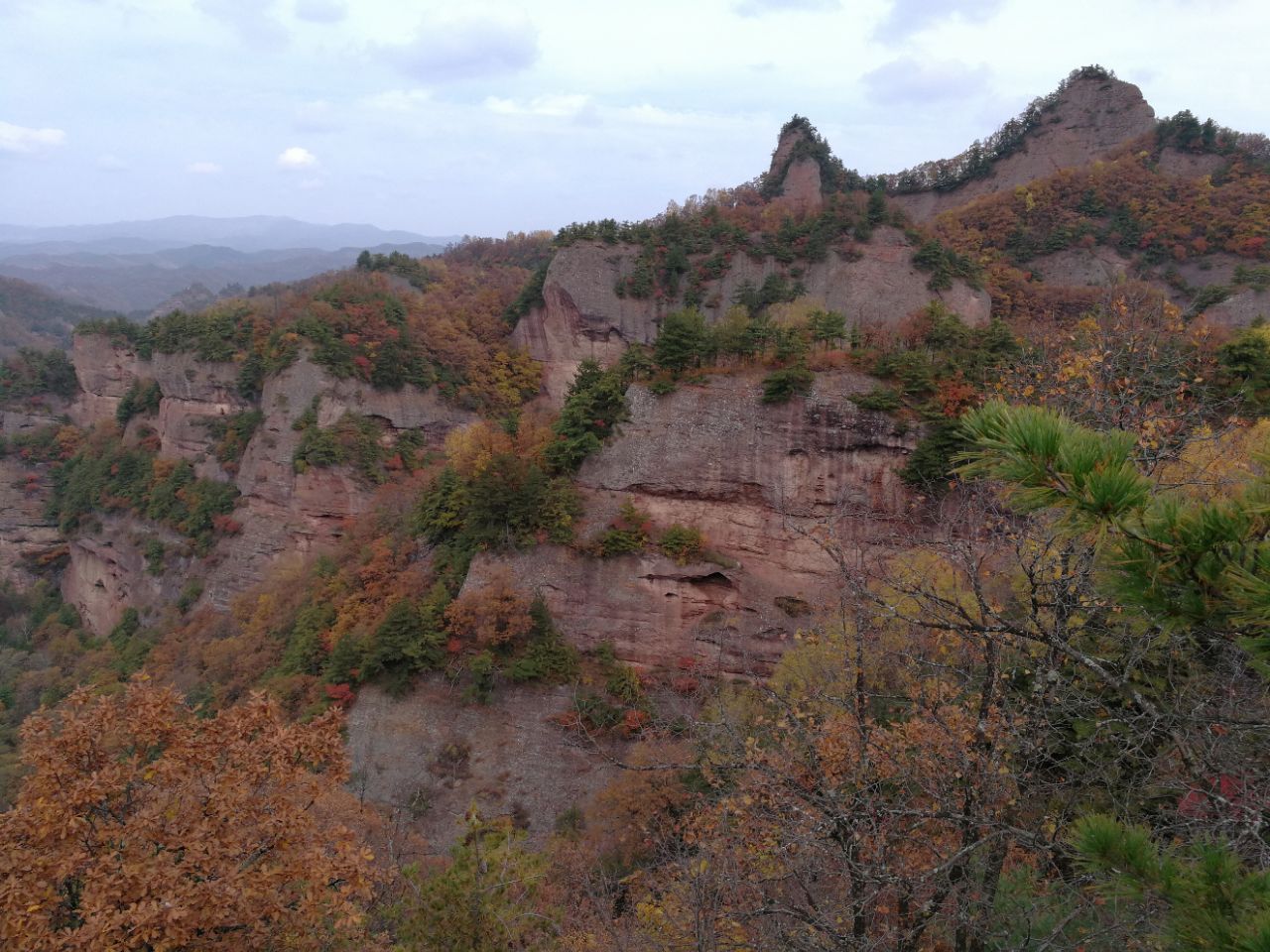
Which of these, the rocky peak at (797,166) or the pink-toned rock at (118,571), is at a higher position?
the rocky peak at (797,166)

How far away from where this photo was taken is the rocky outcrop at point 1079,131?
4225 centimetres

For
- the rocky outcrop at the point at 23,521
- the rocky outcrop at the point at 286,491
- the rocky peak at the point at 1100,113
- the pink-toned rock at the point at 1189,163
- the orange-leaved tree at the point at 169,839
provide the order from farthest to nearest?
the rocky peak at the point at 1100,113 < the pink-toned rock at the point at 1189,163 < the rocky outcrop at the point at 23,521 < the rocky outcrop at the point at 286,491 < the orange-leaved tree at the point at 169,839

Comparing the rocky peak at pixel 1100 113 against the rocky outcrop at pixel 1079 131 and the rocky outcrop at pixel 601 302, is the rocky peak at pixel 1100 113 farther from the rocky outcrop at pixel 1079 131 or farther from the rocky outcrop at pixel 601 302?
the rocky outcrop at pixel 601 302

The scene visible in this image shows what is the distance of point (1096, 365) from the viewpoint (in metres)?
7.11

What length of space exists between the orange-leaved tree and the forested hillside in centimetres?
4

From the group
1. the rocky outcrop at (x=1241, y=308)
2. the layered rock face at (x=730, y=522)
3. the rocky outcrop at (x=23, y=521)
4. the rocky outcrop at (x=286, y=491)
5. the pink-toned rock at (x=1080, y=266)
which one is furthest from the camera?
the rocky outcrop at (x=23, y=521)

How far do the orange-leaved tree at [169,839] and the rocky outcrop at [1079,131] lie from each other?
44.7m

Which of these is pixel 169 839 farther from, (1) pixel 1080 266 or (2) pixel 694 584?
(1) pixel 1080 266

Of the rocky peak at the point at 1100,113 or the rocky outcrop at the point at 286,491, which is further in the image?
the rocky peak at the point at 1100,113

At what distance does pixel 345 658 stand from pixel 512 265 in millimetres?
39558

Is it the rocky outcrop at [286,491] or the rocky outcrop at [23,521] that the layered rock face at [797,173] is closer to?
the rocky outcrop at [286,491]

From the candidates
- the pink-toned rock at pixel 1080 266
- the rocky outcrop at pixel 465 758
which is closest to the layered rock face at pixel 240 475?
the rocky outcrop at pixel 465 758

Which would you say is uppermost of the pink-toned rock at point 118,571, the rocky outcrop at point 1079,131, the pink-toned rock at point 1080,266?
the rocky outcrop at point 1079,131

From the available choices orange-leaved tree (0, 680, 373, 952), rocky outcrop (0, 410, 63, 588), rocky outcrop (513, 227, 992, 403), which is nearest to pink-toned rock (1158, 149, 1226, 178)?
rocky outcrop (513, 227, 992, 403)
